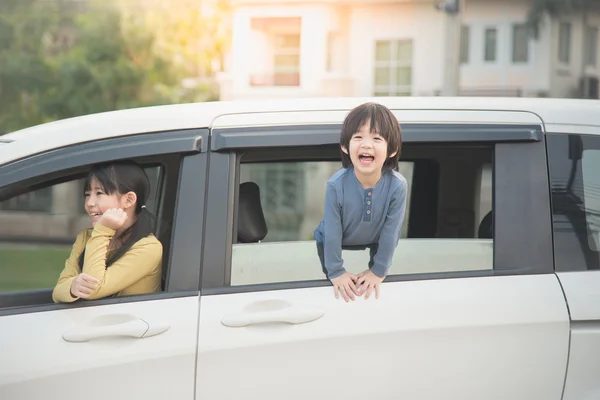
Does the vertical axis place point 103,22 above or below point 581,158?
above

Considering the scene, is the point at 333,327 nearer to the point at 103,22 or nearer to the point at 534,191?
the point at 534,191

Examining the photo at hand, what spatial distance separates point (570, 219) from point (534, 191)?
0.13 metres

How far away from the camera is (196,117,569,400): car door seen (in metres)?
2.39

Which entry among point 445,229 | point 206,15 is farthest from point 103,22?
point 445,229

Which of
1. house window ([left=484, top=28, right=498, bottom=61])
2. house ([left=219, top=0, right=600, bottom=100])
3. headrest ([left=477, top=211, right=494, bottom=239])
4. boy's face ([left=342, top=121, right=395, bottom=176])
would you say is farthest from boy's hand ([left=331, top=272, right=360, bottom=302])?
house window ([left=484, top=28, right=498, bottom=61])

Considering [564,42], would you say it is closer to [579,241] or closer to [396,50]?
[396,50]

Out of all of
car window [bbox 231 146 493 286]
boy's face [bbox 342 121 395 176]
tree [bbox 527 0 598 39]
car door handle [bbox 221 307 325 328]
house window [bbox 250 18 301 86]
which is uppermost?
tree [bbox 527 0 598 39]

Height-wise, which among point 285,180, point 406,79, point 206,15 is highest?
point 206,15

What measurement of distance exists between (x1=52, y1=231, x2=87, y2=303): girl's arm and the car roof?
0.39 meters

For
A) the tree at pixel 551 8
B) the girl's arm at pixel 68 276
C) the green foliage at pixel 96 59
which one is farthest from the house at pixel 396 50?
the girl's arm at pixel 68 276

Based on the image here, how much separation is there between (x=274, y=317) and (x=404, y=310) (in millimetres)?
370

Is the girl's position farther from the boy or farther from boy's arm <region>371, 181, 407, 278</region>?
boy's arm <region>371, 181, 407, 278</region>

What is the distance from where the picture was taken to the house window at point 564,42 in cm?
2047

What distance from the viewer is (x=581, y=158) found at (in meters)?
2.57
